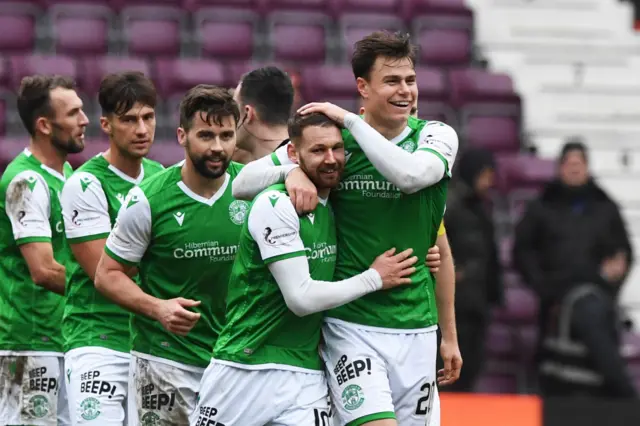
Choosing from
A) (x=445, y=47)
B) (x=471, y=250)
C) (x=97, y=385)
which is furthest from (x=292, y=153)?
(x=445, y=47)

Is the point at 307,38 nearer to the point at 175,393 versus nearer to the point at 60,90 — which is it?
the point at 60,90

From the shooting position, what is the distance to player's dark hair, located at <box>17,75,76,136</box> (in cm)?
770

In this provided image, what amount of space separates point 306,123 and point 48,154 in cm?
221

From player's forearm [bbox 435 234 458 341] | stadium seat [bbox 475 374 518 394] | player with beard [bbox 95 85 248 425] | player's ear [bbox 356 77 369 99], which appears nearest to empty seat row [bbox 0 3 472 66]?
stadium seat [bbox 475 374 518 394]

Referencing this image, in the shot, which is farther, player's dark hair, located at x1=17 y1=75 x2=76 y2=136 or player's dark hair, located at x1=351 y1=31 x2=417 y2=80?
player's dark hair, located at x1=17 y1=75 x2=76 y2=136

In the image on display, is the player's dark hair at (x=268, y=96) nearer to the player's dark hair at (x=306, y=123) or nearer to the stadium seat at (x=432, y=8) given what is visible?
the player's dark hair at (x=306, y=123)

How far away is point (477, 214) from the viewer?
34.0ft

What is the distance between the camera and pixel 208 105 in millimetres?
6254

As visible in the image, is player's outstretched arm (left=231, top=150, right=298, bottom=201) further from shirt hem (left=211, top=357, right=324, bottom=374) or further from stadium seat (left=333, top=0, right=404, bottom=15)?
stadium seat (left=333, top=0, right=404, bottom=15)

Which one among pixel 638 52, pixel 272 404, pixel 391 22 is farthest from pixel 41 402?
pixel 638 52

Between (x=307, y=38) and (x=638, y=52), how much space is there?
10.7 ft

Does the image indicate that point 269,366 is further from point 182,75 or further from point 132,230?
point 182,75

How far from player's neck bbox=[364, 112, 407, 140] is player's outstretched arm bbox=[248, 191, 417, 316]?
58 cm

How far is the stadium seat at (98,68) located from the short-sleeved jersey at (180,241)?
584 cm
